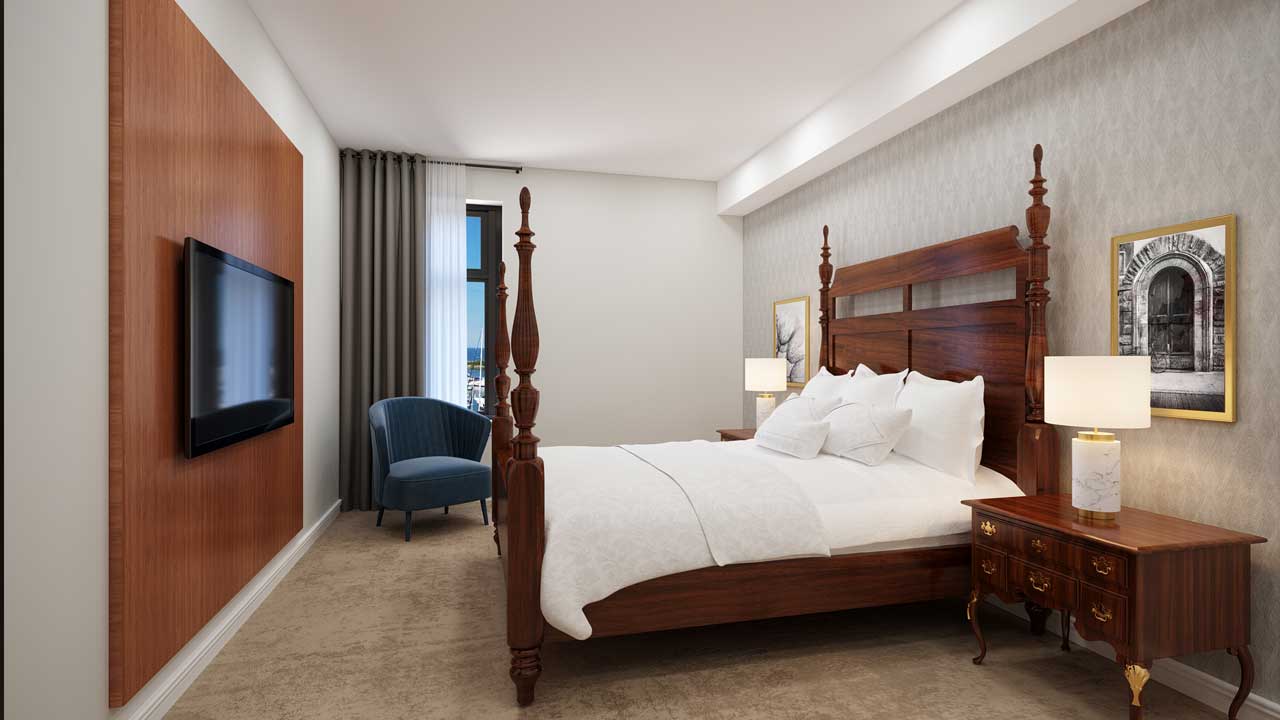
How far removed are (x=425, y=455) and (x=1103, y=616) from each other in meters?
4.21

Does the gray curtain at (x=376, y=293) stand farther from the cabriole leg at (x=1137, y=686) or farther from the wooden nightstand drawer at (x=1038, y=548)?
the cabriole leg at (x=1137, y=686)

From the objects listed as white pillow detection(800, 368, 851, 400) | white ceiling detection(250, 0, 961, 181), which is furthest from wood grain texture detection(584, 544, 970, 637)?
white ceiling detection(250, 0, 961, 181)

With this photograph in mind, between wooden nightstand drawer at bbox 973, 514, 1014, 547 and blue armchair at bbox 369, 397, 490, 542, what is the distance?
3.11m

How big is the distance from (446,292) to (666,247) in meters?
2.01

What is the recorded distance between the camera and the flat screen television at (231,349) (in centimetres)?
235

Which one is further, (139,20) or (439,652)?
(439,652)

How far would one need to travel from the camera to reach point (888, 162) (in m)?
4.14

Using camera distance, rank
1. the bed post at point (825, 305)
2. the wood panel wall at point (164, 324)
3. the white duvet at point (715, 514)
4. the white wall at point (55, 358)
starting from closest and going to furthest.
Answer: the white wall at point (55, 358) < the wood panel wall at point (164, 324) < the white duvet at point (715, 514) < the bed post at point (825, 305)

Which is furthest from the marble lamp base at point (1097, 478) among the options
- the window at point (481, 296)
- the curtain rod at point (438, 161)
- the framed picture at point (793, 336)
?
the curtain rod at point (438, 161)

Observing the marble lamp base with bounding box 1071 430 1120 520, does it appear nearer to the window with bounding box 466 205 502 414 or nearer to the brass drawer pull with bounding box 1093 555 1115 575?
the brass drawer pull with bounding box 1093 555 1115 575

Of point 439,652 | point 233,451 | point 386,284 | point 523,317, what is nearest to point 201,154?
point 233,451

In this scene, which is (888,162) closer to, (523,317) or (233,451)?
(523,317)

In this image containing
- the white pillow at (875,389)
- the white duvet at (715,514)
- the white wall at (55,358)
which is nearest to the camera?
the white wall at (55,358)

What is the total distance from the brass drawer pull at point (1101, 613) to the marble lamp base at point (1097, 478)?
0.33 metres
